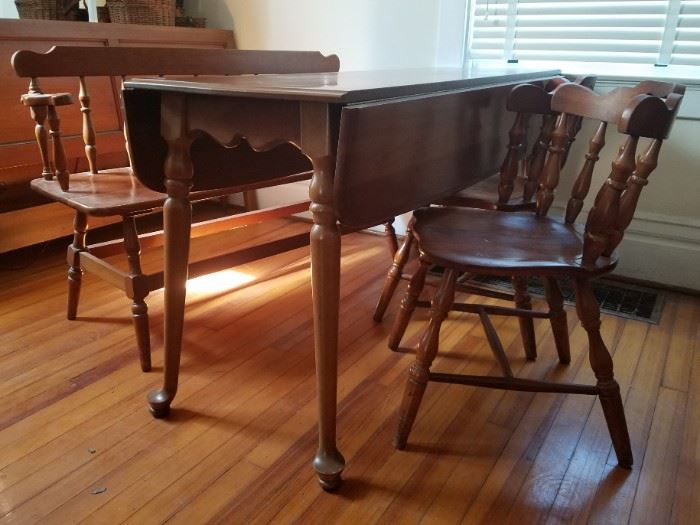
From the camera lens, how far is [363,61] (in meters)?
2.54

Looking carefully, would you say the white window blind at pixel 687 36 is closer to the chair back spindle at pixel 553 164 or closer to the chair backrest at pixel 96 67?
the chair back spindle at pixel 553 164

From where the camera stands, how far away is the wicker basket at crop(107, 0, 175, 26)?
2.46m

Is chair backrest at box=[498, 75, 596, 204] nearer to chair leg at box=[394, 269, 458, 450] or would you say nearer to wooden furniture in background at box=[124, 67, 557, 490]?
wooden furniture in background at box=[124, 67, 557, 490]

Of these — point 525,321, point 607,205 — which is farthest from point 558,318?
point 607,205

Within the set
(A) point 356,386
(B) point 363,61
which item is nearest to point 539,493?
(A) point 356,386

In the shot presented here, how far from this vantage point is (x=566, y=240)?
49.2 inches

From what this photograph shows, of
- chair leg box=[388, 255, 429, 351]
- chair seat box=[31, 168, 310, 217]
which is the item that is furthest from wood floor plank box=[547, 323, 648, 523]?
chair seat box=[31, 168, 310, 217]

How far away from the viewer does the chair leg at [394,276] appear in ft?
5.54

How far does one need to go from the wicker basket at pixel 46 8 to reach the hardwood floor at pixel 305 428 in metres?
1.29

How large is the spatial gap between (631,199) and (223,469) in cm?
102

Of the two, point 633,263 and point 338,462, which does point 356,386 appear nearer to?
point 338,462

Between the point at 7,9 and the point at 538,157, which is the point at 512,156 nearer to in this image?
the point at 538,157

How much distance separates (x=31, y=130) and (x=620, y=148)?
2.08m

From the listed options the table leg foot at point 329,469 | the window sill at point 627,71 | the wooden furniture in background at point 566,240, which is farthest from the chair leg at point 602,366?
the window sill at point 627,71
